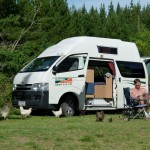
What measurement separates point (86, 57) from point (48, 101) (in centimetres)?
212

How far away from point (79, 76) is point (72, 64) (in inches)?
18.2

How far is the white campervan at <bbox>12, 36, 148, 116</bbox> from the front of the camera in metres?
14.8

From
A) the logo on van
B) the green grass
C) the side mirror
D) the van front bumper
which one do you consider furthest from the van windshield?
the green grass

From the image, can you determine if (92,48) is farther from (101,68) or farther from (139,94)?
(139,94)

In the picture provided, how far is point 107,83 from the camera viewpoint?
1642 centimetres

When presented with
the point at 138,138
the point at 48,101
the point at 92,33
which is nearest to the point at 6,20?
the point at 48,101

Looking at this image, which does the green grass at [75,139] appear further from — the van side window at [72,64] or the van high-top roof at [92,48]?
the van high-top roof at [92,48]

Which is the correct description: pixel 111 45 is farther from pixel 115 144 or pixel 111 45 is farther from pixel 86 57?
pixel 115 144

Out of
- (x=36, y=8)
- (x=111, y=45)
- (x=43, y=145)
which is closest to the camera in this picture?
(x=43, y=145)

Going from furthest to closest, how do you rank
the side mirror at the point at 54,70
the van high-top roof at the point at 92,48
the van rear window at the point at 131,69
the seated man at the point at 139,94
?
the van rear window at the point at 131,69
the van high-top roof at the point at 92,48
the side mirror at the point at 54,70
the seated man at the point at 139,94

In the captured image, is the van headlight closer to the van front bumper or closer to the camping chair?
the van front bumper

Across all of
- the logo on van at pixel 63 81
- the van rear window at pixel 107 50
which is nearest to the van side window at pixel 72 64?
the logo on van at pixel 63 81

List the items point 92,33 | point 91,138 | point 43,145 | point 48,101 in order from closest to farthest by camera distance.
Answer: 1. point 43,145
2. point 91,138
3. point 48,101
4. point 92,33

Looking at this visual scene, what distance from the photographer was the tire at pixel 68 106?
49.8ft
